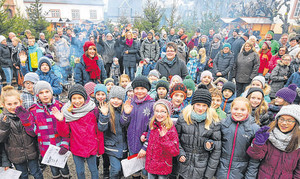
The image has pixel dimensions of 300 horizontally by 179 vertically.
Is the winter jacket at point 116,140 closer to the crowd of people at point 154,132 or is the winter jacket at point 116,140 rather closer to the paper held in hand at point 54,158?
the crowd of people at point 154,132

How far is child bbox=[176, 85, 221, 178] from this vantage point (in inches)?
92.2

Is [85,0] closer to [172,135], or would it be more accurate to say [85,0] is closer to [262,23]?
[262,23]

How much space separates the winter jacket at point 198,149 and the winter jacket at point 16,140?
2165 mm

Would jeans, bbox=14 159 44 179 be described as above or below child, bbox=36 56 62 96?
below

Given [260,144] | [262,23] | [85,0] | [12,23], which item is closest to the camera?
[260,144]

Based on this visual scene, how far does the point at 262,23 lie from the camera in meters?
24.3

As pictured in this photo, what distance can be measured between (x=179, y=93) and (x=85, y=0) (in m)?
52.1

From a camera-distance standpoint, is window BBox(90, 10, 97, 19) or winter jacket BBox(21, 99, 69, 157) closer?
winter jacket BBox(21, 99, 69, 157)

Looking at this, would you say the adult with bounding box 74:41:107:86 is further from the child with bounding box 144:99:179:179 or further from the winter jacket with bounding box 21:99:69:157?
the child with bounding box 144:99:179:179

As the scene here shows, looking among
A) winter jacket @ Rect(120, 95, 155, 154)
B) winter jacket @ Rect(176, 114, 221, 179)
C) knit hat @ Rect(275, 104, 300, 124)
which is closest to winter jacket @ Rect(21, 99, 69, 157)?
winter jacket @ Rect(120, 95, 155, 154)

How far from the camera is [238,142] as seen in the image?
2287 millimetres

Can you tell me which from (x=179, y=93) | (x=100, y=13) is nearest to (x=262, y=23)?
(x=179, y=93)

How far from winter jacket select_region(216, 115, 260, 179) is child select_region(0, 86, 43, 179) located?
2.74 m

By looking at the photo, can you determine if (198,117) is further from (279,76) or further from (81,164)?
(279,76)
